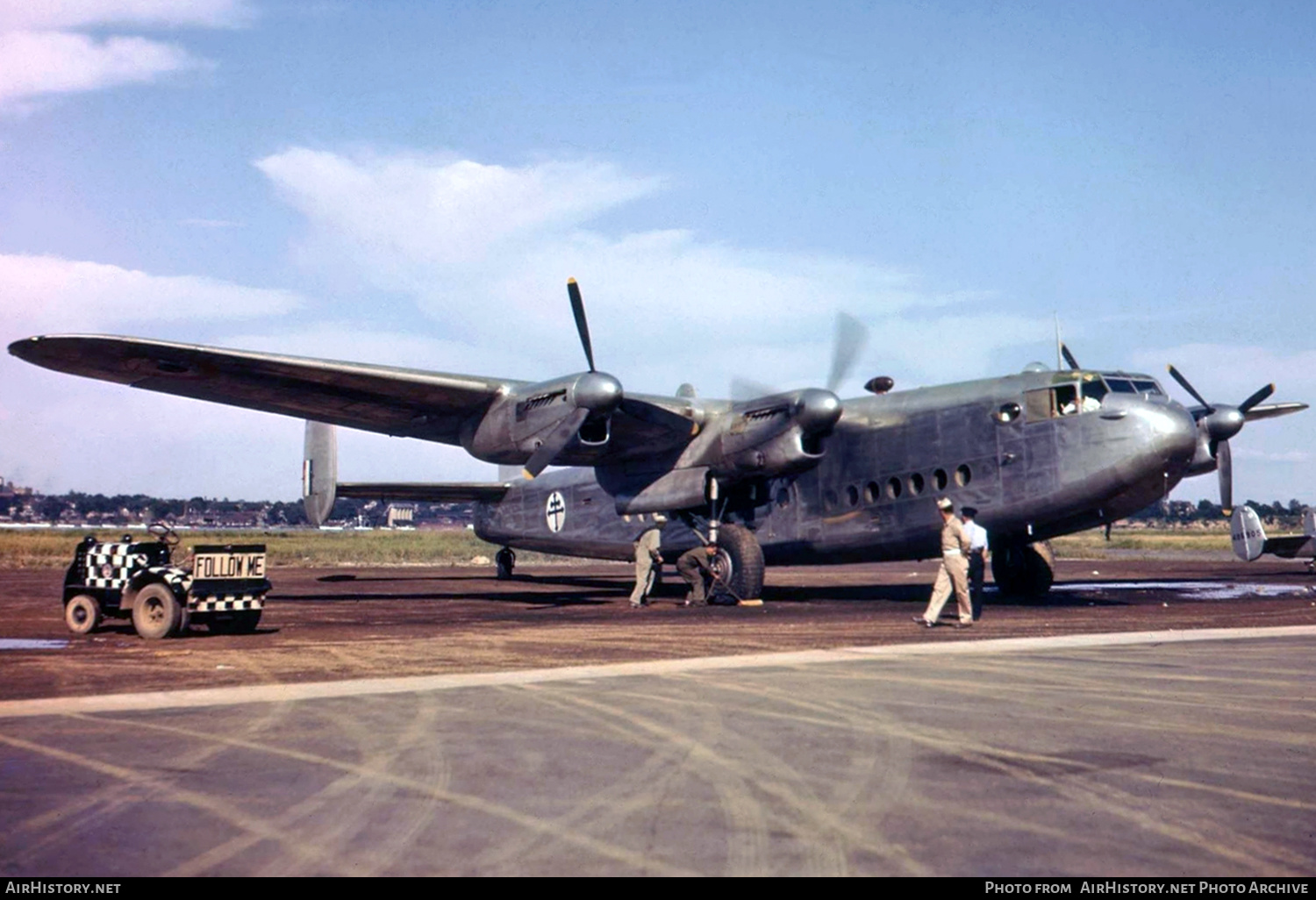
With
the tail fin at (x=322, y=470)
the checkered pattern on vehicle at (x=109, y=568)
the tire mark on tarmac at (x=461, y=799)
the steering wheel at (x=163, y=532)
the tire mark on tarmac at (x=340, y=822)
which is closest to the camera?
the tire mark on tarmac at (x=340, y=822)

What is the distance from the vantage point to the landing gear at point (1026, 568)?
22.2 metres

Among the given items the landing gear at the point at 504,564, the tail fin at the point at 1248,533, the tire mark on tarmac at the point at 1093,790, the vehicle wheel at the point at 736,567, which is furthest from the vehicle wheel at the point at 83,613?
the tail fin at the point at 1248,533

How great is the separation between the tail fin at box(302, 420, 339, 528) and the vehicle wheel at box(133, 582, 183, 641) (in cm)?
1304

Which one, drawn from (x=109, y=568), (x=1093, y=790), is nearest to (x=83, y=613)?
(x=109, y=568)

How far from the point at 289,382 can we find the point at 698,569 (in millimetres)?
8578

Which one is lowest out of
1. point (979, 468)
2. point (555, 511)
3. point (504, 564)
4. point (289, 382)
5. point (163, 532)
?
point (504, 564)

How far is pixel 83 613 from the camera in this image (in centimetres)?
1530

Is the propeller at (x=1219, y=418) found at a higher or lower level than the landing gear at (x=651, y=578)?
higher

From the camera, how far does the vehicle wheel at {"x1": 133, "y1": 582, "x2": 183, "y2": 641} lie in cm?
1458

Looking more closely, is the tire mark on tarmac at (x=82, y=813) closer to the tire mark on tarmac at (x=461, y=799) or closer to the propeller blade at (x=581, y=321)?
the tire mark on tarmac at (x=461, y=799)

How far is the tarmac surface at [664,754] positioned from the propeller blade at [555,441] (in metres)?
5.88

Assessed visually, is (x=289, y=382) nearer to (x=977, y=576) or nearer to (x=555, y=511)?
(x=555, y=511)

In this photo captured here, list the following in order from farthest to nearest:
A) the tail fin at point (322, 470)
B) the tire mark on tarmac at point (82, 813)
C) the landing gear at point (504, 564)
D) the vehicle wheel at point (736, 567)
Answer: the landing gear at point (504, 564) → the tail fin at point (322, 470) → the vehicle wheel at point (736, 567) → the tire mark on tarmac at point (82, 813)
